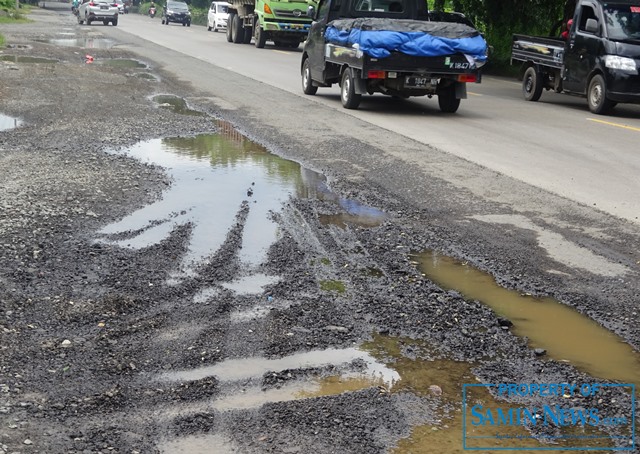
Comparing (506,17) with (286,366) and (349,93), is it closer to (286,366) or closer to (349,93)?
(349,93)

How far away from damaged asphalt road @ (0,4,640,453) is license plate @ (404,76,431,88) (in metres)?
5.44

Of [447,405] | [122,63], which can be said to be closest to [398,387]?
[447,405]

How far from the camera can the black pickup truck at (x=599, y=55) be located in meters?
17.5

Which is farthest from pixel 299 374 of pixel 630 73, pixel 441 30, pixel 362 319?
pixel 630 73

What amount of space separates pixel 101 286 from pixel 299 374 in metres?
1.93

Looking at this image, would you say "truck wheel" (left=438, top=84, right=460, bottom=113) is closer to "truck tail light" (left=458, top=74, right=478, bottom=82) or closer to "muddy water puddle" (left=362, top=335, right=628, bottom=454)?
"truck tail light" (left=458, top=74, right=478, bottom=82)

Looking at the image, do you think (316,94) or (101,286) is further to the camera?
(316,94)

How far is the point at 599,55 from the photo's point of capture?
1805cm

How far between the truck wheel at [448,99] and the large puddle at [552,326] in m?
10.4

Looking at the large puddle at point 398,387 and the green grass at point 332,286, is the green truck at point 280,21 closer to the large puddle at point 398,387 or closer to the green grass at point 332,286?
the green grass at point 332,286

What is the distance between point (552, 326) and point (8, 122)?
10.3 m

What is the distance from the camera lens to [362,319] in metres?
5.86

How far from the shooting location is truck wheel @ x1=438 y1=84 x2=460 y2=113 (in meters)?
17.2

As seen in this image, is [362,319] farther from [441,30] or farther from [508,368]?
[441,30]
